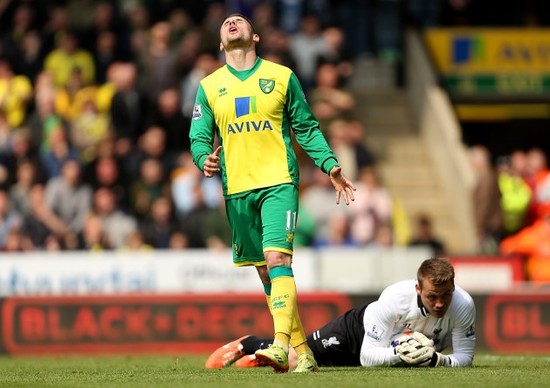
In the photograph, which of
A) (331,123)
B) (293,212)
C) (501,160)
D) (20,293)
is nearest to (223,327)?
(20,293)

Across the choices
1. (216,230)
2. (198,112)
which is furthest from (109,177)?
(198,112)

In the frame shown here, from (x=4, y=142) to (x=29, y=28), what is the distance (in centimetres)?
245

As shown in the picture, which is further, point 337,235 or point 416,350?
point 337,235

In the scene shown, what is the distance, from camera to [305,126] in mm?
9984

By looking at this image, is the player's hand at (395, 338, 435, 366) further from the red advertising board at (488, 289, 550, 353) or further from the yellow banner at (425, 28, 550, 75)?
the yellow banner at (425, 28, 550, 75)

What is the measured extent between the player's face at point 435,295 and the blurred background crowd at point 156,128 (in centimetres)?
756

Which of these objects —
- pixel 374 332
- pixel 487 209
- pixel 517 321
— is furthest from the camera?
pixel 487 209

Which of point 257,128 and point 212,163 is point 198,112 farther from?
point 212,163

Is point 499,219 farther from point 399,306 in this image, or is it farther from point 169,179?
point 399,306

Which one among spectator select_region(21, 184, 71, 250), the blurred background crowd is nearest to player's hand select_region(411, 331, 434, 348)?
the blurred background crowd

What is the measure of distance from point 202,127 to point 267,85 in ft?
1.76

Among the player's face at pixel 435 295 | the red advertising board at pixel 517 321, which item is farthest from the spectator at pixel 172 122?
the player's face at pixel 435 295

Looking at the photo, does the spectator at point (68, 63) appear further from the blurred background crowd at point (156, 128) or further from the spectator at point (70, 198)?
the spectator at point (70, 198)

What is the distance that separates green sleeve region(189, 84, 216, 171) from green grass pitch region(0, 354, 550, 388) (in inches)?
59.2
